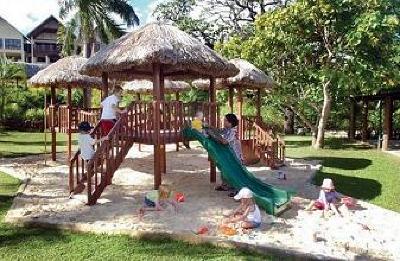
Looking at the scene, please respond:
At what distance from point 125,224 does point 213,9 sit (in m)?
24.9

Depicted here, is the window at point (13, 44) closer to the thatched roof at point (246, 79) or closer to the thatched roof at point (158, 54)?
the thatched roof at point (246, 79)

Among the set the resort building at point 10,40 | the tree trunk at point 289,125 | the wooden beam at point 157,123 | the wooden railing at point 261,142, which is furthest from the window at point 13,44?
the wooden beam at point 157,123

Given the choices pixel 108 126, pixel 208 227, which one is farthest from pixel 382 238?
pixel 108 126

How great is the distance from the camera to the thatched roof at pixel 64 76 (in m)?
14.0

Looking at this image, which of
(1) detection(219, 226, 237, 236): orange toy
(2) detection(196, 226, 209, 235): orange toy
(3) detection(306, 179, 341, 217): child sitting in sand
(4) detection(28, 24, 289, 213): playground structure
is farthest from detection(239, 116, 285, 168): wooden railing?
(2) detection(196, 226, 209, 235): orange toy

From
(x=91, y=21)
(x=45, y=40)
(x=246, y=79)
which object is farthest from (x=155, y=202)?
(x=45, y=40)

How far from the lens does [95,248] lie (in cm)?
632

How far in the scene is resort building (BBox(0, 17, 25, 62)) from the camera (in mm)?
60875

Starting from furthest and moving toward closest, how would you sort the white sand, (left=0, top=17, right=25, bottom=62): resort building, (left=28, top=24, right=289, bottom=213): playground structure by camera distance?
1. (left=0, top=17, right=25, bottom=62): resort building
2. (left=28, top=24, right=289, bottom=213): playground structure
3. the white sand

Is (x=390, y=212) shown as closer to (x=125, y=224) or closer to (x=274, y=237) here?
(x=274, y=237)

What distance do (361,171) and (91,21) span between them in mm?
20439

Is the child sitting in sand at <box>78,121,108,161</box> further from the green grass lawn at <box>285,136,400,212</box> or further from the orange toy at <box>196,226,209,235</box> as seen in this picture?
the green grass lawn at <box>285,136,400,212</box>

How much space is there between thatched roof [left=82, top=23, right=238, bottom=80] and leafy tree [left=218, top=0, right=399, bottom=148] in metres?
6.81

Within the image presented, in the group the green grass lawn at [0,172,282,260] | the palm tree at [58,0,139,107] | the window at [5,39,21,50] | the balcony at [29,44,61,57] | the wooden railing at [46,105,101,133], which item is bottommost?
the green grass lawn at [0,172,282,260]
